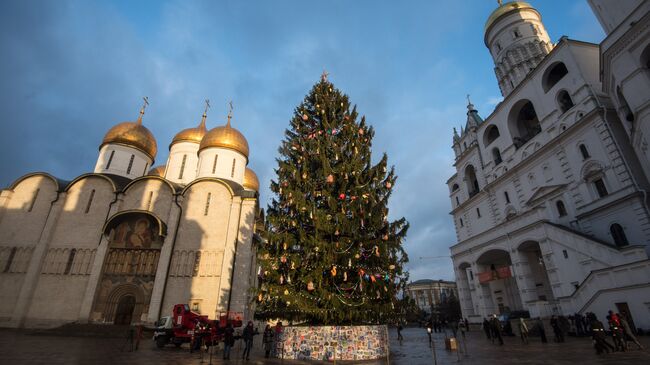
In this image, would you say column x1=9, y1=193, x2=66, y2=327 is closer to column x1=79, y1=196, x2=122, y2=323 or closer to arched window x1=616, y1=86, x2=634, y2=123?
column x1=79, y1=196, x2=122, y2=323

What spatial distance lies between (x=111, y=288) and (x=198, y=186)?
30.3ft

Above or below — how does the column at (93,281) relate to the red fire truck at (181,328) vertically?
above

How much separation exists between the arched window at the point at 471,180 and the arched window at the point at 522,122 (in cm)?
681

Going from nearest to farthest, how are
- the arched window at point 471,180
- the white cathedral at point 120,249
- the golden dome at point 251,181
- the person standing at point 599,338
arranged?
the person standing at point 599,338 → the white cathedral at point 120,249 → the golden dome at point 251,181 → the arched window at point 471,180

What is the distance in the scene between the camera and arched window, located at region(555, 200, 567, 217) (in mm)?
23525

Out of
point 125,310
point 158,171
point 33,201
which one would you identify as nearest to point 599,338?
point 125,310

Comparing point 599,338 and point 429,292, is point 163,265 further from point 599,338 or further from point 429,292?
point 429,292

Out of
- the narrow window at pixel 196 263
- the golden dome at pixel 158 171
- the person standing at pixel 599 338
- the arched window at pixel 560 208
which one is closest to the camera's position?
the person standing at pixel 599 338

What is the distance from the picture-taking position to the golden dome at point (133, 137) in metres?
29.2

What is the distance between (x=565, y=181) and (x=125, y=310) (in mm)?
33454

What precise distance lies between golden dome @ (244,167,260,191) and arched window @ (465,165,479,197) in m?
24.5

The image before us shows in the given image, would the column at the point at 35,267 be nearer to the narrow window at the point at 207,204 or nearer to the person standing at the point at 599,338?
the narrow window at the point at 207,204

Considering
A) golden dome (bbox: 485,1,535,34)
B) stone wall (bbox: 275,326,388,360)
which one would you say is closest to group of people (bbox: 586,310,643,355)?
stone wall (bbox: 275,326,388,360)

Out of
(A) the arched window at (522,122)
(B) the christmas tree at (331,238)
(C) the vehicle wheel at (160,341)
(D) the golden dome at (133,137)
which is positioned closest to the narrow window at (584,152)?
(A) the arched window at (522,122)
